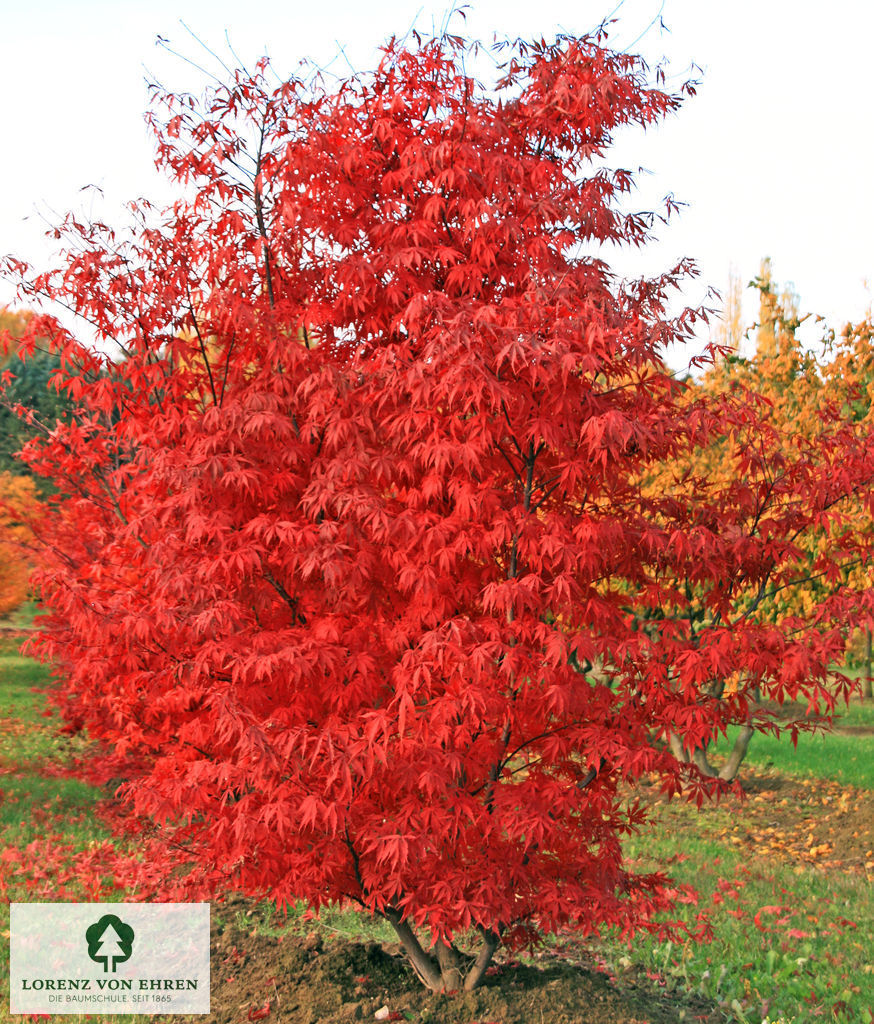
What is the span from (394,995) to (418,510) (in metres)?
2.94

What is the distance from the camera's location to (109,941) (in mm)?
6445

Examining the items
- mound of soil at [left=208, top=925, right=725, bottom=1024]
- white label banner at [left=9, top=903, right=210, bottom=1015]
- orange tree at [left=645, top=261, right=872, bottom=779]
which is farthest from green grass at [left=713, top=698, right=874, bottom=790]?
white label banner at [left=9, top=903, right=210, bottom=1015]

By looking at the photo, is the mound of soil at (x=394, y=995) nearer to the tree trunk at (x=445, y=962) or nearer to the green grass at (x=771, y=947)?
the tree trunk at (x=445, y=962)

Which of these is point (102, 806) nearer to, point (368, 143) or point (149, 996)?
point (149, 996)

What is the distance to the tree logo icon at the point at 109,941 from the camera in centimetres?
618

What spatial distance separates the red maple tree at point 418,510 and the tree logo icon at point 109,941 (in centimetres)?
198

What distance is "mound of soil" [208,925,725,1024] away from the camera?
4.79m

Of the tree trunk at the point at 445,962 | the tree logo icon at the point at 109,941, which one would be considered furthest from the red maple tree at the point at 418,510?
the tree logo icon at the point at 109,941

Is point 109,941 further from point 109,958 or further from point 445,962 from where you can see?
point 445,962

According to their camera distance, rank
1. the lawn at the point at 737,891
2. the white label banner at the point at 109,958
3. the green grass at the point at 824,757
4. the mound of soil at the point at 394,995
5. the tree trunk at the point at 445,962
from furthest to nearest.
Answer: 1. the green grass at the point at 824,757
2. the lawn at the point at 737,891
3. the white label banner at the point at 109,958
4. the tree trunk at the point at 445,962
5. the mound of soil at the point at 394,995

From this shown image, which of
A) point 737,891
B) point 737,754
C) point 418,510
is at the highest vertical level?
point 418,510

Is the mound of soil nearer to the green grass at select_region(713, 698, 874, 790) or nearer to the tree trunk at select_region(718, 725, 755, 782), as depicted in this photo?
the tree trunk at select_region(718, 725, 755, 782)

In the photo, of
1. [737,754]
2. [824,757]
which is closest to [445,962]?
[737,754]

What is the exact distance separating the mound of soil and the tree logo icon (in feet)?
2.98
